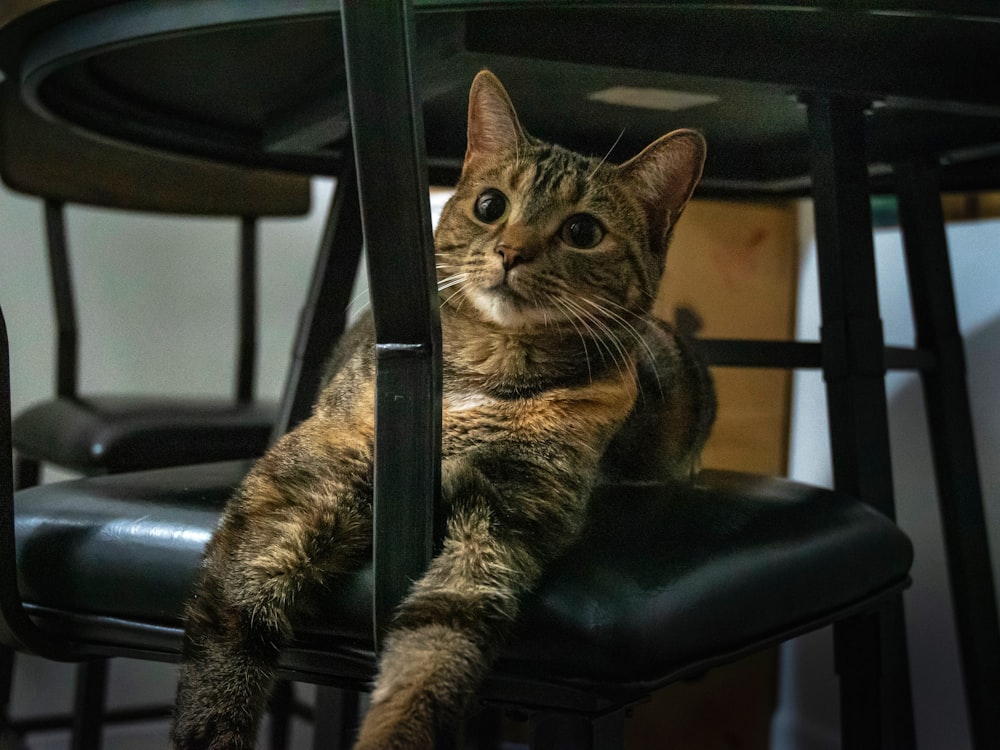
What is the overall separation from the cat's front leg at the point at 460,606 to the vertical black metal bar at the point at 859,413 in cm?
36

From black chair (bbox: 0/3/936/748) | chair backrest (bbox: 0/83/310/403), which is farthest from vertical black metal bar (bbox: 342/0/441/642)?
chair backrest (bbox: 0/83/310/403)

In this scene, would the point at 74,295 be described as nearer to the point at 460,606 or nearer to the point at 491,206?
the point at 491,206

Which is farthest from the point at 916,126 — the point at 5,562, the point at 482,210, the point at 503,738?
the point at 503,738

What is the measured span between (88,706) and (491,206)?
3.66 feet

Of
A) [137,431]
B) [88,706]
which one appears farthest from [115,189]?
[88,706]

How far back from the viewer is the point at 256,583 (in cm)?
54

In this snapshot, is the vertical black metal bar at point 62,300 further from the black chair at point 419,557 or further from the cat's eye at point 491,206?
the cat's eye at point 491,206

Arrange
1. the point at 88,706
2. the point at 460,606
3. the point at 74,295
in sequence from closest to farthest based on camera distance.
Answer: the point at 460,606
the point at 88,706
the point at 74,295

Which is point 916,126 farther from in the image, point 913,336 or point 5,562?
point 5,562

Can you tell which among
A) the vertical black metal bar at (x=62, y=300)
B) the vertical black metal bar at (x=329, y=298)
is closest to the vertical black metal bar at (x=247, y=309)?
the vertical black metal bar at (x=62, y=300)

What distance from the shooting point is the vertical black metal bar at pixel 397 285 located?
18.7 inches

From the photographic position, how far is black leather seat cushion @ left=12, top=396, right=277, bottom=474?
3.18 ft

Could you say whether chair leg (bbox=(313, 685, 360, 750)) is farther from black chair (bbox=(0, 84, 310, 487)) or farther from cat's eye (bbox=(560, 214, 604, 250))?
cat's eye (bbox=(560, 214, 604, 250))

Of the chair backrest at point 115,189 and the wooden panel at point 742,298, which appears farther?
the chair backrest at point 115,189
